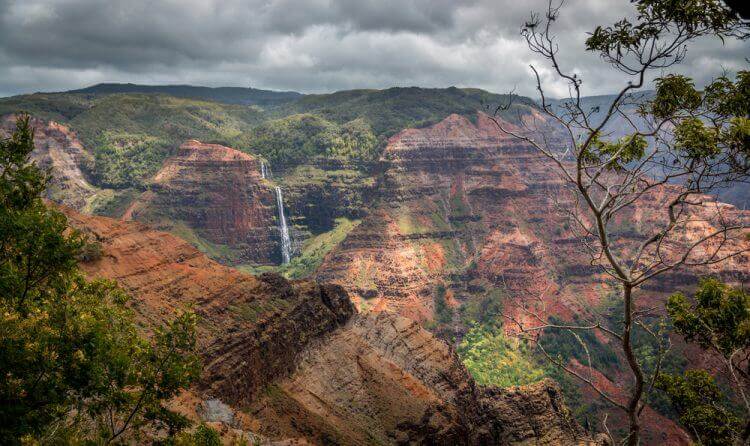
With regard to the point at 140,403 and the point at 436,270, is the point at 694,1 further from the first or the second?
the point at 436,270

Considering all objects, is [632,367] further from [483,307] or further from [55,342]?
[483,307]

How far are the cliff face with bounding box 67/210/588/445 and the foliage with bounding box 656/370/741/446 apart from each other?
2686 cm

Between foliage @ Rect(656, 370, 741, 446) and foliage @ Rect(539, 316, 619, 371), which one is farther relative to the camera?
foliage @ Rect(539, 316, 619, 371)

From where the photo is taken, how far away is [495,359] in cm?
14925

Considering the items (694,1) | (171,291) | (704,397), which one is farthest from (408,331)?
(694,1)

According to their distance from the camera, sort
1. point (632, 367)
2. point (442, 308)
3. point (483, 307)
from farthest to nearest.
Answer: point (483, 307)
point (442, 308)
point (632, 367)

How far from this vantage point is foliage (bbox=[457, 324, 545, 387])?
139750mm

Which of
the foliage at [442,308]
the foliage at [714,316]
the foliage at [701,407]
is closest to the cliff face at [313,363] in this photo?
the foliage at [701,407]

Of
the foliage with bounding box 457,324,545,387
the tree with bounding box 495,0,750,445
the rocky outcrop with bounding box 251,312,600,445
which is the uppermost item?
the tree with bounding box 495,0,750,445

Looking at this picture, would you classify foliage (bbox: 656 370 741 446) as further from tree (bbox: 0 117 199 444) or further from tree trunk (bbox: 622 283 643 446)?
tree (bbox: 0 117 199 444)

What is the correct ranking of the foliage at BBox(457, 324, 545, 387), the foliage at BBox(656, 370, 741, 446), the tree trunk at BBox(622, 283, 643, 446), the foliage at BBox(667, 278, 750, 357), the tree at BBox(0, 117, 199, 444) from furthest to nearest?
1. the foliage at BBox(457, 324, 545, 387)
2. the foliage at BBox(656, 370, 741, 446)
3. the foliage at BBox(667, 278, 750, 357)
4. the tree at BBox(0, 117, 199, 444)
5. the tree trunk at BBox(622, 283, 643, 446)

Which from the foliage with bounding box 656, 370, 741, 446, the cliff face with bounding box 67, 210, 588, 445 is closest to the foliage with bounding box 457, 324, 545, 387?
the cliff face with bounding box 67, 210, 588, 445

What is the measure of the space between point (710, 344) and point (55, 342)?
28125 mm

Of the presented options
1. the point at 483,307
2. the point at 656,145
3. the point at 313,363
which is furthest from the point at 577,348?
the point at 656,145
